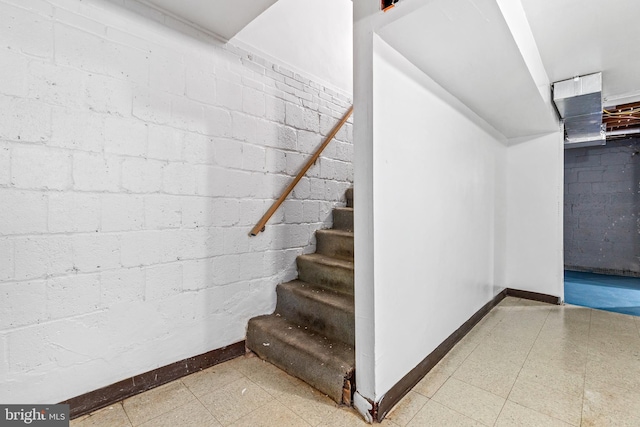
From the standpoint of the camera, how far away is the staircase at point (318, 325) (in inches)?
65.3

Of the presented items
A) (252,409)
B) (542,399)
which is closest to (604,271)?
(542,399)

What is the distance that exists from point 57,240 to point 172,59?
1214mm

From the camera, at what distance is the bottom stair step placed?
1597 mm

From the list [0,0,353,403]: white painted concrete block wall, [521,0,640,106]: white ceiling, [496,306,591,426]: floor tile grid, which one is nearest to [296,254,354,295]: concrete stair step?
[0,0,353,403]: white painted concrete block wall

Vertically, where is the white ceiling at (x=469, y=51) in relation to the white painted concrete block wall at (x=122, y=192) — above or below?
above

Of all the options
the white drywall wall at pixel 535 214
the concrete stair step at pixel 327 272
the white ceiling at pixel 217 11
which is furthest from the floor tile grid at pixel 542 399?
the white ceiling at pixel 217 11

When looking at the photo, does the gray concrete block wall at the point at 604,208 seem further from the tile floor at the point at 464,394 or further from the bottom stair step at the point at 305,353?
the bottom stair step at the point at 305,353

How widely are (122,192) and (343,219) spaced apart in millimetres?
1802

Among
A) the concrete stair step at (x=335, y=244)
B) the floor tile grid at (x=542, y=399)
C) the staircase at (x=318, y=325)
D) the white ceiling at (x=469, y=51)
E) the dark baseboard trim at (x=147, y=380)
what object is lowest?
the floor tile grid at (x=542, y=399)

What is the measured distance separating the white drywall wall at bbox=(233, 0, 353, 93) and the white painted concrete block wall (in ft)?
0.89

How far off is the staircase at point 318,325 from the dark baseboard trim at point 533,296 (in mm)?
2531

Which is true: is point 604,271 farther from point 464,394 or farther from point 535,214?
point 464,394

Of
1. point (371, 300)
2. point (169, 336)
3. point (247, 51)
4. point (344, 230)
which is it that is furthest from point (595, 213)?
point (169, 336)

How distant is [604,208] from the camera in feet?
17.5
